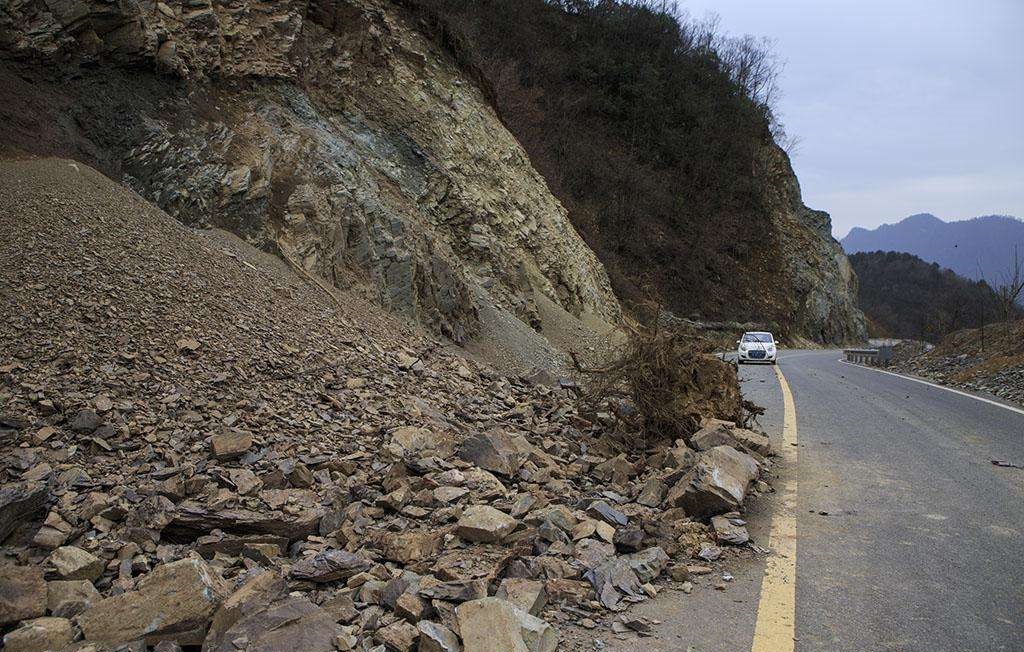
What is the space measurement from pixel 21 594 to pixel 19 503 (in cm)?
89

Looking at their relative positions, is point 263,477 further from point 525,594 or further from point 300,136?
point 300,136

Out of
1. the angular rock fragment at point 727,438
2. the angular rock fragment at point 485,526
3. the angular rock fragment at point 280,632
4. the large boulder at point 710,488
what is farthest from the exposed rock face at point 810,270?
the angular rock fragment at point 280,632

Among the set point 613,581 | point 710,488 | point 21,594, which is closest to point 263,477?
point 21,594

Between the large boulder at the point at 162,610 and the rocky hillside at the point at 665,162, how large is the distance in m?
25.2

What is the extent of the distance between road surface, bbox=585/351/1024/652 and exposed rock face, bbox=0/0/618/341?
6.14 meters

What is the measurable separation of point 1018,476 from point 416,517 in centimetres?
518

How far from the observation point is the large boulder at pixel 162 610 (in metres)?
2.81

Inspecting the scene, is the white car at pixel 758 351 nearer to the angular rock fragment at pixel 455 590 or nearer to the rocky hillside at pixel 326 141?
the rocky hillside at pixel 326 141

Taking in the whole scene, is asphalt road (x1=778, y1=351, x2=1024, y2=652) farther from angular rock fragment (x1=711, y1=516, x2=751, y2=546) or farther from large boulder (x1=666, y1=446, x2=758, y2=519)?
large boulder (x1=666, y1=446, x2=758, y2=519)

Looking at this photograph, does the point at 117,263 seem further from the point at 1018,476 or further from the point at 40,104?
the point at 1018,476

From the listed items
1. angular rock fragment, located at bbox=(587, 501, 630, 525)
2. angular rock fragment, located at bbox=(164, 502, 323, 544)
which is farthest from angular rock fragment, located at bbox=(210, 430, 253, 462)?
angular rock fragment, located at bbox=(587, 501, 630, 525)

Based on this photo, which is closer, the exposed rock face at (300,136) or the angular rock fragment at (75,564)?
the angular rock fragment at (75,564)

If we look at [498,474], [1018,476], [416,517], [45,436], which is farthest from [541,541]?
[1018,476]

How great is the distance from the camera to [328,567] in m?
3.39
